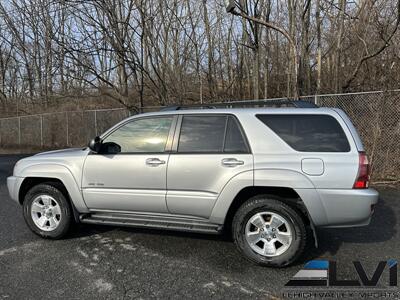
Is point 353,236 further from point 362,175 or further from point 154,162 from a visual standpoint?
point 154,162

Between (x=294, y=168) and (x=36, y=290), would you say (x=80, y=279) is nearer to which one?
(x=36, y=290)

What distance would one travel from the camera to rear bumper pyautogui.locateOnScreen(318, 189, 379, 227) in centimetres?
414

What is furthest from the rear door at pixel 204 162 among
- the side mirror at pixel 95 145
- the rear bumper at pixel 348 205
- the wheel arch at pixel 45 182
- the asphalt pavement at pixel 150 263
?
the wheel arch at pixel 45 182

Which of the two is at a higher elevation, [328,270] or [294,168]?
[294,168]

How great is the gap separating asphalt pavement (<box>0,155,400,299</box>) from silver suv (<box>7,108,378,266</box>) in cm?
31

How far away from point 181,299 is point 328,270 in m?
1.73

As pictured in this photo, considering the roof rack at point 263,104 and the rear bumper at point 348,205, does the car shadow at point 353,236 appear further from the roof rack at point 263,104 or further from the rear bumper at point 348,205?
the roof rack at point 263,104

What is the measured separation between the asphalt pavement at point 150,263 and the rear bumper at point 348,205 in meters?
0.57

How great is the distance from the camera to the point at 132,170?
15.9 ft

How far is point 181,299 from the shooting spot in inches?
141

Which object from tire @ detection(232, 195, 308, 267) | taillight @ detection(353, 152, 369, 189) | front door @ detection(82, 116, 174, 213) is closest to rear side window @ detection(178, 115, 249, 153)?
front door @ detection(82, 116, 174, 213)

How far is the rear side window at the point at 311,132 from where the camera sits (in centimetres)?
430

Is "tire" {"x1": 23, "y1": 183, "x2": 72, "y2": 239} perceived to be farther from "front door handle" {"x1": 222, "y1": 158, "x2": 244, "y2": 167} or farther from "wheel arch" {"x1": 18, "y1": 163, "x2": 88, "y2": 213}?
"front door handle" {"x1": 222, "y1": 158, "x2": 244, "y2": 167}

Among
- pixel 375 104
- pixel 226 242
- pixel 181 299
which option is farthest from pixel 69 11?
pixel 181 299
